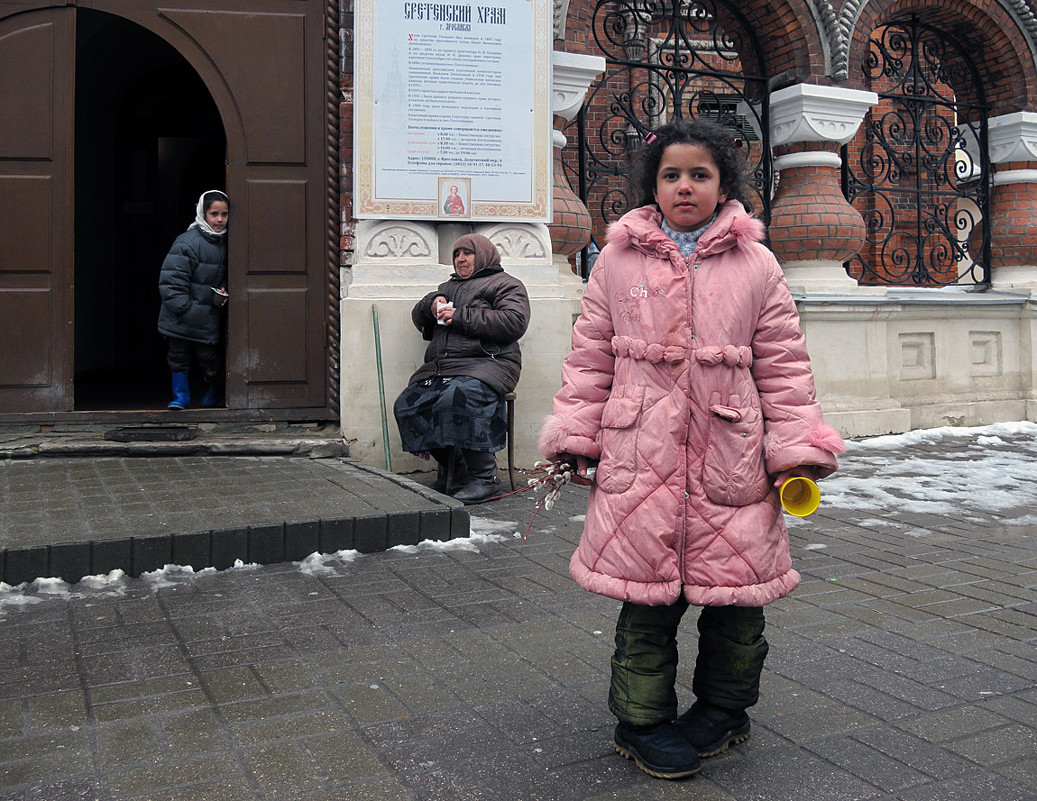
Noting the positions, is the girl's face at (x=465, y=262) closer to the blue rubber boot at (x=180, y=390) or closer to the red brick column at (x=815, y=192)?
the blue rubber boot at (x=180, y=390)

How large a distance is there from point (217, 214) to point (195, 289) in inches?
23.2

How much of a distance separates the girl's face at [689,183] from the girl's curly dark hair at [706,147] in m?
0.02

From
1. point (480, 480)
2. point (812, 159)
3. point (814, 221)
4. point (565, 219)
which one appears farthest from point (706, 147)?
point (812, 159)

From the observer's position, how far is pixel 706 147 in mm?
2670

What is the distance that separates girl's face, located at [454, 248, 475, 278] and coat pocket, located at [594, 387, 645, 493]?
4057 millimetres

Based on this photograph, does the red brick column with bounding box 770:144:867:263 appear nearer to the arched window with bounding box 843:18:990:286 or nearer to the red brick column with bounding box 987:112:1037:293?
the arched window with bounding box 843:18:990:286

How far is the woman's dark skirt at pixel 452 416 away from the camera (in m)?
6.17

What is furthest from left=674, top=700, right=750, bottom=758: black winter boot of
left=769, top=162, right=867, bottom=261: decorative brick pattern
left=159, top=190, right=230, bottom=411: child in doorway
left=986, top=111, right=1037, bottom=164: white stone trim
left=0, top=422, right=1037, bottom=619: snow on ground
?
left=986, top=111, right=1037, bottom=164: white stone trim

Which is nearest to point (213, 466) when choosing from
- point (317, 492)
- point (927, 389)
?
point (317, 492)

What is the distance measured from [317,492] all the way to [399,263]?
219 cm

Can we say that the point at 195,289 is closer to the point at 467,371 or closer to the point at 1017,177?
the point at 467,371

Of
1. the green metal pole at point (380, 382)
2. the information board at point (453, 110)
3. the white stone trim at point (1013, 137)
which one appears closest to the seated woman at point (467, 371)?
the green metal pole at point (380, 382)

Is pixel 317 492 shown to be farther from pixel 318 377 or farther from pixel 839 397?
pixel 839 397

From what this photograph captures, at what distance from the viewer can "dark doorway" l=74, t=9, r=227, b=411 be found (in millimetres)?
10539
